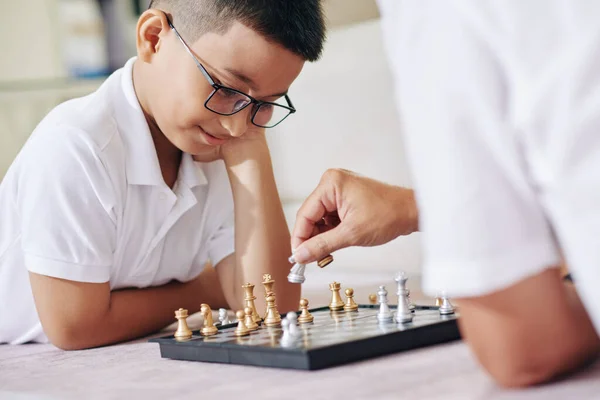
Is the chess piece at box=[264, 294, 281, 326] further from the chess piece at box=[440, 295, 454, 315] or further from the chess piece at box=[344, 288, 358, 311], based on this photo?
the chess piece at box=[440, 295, 454, 315]

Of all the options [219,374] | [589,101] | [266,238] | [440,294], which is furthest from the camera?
[266,238]

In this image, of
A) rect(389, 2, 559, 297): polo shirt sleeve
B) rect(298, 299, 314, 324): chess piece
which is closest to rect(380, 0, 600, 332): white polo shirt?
rect(389, 2, 559, 297): polo shirt sleeve

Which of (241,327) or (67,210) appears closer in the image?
(241,327)

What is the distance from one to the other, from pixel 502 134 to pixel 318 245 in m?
0.55

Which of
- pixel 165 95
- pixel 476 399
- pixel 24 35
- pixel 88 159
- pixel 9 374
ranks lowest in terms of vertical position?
pixel 476 399

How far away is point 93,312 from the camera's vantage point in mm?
1340

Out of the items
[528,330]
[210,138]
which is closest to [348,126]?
[210,138]

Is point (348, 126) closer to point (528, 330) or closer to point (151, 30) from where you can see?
point (151, 30)

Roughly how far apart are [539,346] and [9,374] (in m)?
0.80

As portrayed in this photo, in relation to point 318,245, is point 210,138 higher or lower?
higher

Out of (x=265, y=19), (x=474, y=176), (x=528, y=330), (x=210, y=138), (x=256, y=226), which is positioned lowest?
(x=528, y=330)

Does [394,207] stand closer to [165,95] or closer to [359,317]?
[359,317]

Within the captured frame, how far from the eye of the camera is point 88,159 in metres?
1.35

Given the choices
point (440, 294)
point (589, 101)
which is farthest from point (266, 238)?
point (589, 101)
